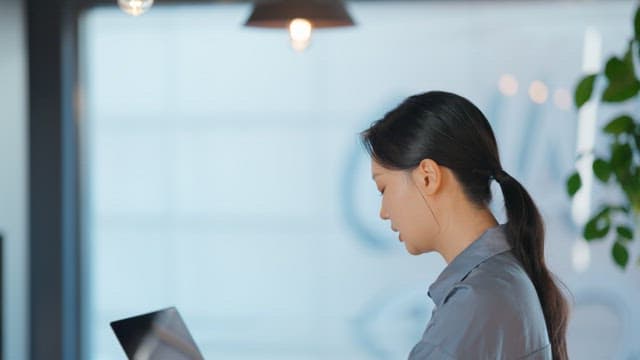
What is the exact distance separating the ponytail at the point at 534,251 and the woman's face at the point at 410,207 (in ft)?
0.37

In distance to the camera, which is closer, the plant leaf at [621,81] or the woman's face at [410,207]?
the woman's face at [410,207]

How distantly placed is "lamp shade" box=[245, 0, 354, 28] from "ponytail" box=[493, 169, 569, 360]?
177 centimetres

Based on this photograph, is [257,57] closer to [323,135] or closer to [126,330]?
[323,135]

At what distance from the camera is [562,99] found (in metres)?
5.04

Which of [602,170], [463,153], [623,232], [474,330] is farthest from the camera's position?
[623,232]

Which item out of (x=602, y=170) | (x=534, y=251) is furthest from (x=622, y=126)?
(x=534, y=251)

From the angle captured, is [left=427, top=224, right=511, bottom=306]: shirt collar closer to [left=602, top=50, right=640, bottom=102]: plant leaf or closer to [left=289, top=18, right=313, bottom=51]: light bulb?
[left=602, top=50, right=640, bottom=102]: plant leaf

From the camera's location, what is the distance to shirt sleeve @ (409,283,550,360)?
4.93ft

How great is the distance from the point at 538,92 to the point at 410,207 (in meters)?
3.55

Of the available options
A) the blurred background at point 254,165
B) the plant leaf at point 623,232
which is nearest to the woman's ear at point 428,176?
the plant leaf at point 623,232

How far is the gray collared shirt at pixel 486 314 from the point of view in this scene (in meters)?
1.51

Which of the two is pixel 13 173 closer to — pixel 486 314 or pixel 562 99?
pixel 562 99

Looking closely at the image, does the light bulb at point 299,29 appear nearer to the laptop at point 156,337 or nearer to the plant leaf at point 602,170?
the plant leaf at point 602,170

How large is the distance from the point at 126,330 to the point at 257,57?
351cm
